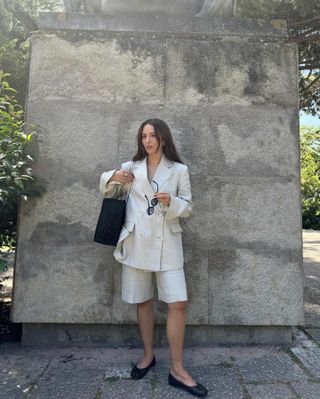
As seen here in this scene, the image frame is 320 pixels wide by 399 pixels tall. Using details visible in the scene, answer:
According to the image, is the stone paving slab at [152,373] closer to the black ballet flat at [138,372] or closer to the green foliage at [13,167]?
the black ballet flat at [138,372]

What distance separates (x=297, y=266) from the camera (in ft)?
10.2

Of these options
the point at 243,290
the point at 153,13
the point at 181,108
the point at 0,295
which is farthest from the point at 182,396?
the point at 153,13

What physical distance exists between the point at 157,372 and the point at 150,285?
2.15 ft

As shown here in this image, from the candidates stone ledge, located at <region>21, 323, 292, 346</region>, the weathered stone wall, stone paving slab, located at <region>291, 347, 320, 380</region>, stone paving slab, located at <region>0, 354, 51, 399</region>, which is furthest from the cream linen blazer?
stone paving slab, located at <region>291, 347, 320, 380</region>

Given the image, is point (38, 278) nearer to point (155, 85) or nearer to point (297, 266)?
point (155, 85)

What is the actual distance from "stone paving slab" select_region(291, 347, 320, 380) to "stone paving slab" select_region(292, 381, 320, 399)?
0.13 meters

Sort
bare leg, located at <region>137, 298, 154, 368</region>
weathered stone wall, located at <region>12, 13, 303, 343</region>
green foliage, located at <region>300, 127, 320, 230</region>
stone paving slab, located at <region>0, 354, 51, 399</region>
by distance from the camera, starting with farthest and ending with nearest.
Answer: green foliage, located at <region>300, 127, 320, 230</region> < weathered stone wall, located at <region>12, 13, 303, 343</region> < bare leg, located at <region>137, 298, 154, 368</region> < stone paving slab, located at <region>0, 354, 51, 399</region>

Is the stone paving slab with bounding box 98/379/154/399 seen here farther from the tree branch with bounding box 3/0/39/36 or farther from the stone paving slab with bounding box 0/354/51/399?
the tree branch with bounding box 3/0/39/36

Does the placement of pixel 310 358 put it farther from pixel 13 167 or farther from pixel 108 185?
pixel 13 167

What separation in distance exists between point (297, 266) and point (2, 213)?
101 inches

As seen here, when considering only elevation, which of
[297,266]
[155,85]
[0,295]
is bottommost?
[0,295]

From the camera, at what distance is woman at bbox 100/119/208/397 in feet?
7.90

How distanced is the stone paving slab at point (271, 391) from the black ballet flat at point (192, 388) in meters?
0.32

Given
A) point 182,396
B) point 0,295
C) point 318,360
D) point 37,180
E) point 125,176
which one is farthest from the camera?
point 0,295
